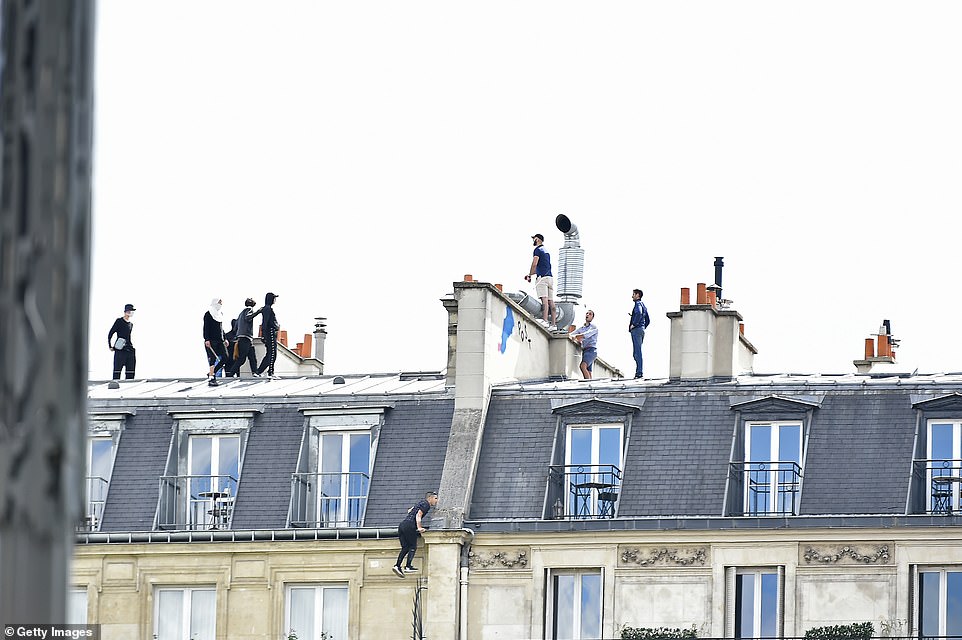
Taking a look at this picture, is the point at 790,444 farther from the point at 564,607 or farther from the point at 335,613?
the point at 335,613

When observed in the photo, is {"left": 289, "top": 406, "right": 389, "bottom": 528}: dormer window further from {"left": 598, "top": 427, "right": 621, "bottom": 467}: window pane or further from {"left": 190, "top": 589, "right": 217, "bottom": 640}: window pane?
{"left": 598, "top": 427, "right": 621, "bottom": 467}: window pane

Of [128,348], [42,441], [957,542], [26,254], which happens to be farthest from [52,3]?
[128,348]

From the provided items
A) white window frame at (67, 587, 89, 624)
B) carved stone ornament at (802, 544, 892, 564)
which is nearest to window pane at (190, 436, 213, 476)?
white window frame at (67, 587, 89, 624)

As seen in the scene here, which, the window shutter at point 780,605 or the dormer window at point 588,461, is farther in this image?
the dormer window at point 588,461

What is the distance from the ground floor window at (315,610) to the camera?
38906 millimetres

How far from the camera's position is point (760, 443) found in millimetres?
37875

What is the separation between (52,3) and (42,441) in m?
1.17

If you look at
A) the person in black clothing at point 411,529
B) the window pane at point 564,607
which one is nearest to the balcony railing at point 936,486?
the window pane at point 564,607

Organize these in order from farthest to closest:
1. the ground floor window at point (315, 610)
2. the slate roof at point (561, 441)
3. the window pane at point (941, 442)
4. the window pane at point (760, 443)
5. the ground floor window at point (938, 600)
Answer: the ground floor window at point (315, 610) < the window pane at point (760, 443) < the slate roof at point (561, 441) < the window pane at point (941, 442) < the ground floor window at point (938, 600)

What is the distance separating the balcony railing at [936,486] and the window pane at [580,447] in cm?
551

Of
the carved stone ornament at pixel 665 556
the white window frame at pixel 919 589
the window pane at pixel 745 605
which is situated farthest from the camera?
the carved stone ornament at pixel 665 556

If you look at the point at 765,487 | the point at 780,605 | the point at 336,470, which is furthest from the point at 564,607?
the point at 336,470

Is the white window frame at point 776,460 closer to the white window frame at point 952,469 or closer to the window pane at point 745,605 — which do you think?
the window pane at point 745,605

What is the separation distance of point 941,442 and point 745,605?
416 cm
